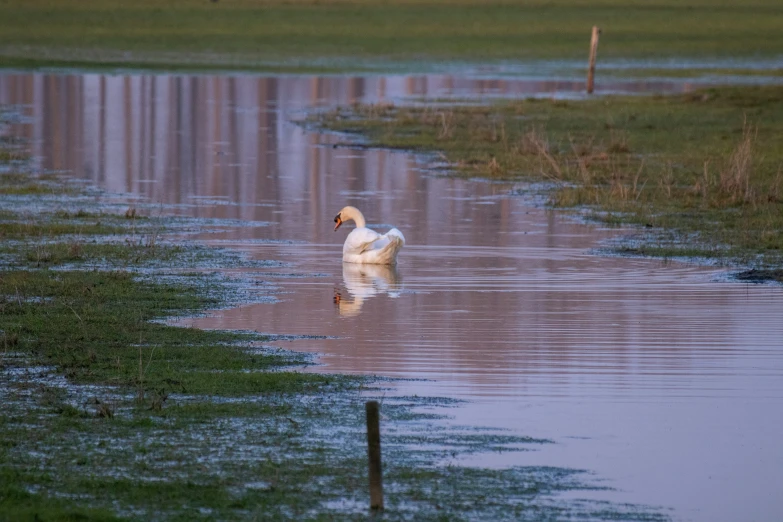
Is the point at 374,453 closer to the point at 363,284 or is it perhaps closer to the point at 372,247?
the point at 363,284

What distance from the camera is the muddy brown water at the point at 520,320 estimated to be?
8195mm

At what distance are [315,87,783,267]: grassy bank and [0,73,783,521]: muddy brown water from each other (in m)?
Answer: 1.04

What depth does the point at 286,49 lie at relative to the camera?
56469 mm

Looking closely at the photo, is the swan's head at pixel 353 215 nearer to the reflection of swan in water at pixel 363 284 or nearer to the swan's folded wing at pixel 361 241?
the swan's folded wing at pixel 361 241

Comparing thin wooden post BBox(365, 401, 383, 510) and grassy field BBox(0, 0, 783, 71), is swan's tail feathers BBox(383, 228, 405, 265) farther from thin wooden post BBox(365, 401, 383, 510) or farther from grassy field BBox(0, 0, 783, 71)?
grassy field BBox(0, 0, 783, 71)

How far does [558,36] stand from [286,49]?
1271cm

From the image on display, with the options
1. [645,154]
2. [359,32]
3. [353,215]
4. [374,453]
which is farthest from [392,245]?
[359,32]

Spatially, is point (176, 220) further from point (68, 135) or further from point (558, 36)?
point (558, 36)

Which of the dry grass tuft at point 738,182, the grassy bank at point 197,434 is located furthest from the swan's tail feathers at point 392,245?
the dry grass tuft at point 738,182

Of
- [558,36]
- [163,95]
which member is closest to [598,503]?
[163,95]

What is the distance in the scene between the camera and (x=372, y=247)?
14.6 meters

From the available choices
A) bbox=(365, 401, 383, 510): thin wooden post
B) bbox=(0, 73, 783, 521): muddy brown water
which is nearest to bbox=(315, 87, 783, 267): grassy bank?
bbox=(0, 73, 783, 521): muddy brown water

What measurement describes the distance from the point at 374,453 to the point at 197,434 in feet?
6.09

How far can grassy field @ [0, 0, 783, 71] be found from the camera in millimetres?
54969
